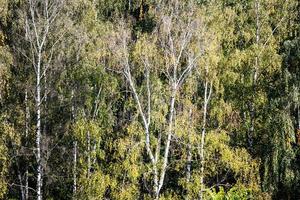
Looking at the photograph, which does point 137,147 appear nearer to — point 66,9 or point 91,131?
point 91,131

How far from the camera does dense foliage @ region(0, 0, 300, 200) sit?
13.8 meters

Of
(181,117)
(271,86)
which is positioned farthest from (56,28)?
(271,86)

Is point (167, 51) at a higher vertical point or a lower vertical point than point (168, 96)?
higher

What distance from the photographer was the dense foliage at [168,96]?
1377 centimetres

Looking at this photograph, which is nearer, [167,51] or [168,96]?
[167,51]

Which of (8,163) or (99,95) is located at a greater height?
(99,95)

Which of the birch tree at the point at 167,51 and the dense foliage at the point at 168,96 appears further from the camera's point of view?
the dense foliage at the point at 168,96

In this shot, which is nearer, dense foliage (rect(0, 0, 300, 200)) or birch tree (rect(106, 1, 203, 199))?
birch tree (rect(106, 1, 203, 199))

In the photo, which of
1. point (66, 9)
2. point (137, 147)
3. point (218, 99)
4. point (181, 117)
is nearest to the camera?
point (137, 147)

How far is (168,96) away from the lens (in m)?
15.3

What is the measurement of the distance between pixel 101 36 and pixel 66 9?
7.81ft

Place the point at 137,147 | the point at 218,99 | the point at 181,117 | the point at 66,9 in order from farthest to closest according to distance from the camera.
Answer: the point at 66,9 < the point at 218,99 < the point at 181,117 < the point at 137,147

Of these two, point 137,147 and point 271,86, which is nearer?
point 137,147

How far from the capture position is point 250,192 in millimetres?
13859
